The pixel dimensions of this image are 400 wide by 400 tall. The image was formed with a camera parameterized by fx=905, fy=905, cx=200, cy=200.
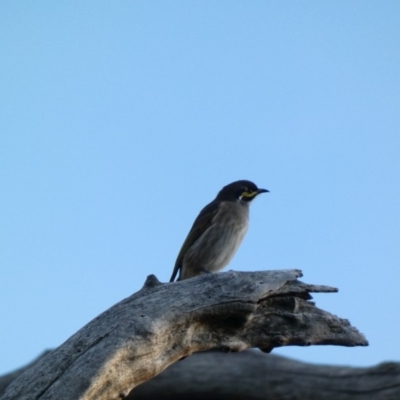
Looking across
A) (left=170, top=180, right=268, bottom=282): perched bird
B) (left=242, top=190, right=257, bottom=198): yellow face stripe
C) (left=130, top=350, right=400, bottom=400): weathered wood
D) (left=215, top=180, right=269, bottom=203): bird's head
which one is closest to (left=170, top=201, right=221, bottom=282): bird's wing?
(left=170, top=180, right=268, bottom=282): perched bird

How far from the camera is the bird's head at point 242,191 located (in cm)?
1002

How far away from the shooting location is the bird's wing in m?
9.43

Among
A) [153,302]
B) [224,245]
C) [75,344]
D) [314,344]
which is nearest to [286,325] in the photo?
[314,344]

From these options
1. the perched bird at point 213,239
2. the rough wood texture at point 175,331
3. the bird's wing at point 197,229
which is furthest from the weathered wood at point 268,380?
the bird's wing at point 197,229

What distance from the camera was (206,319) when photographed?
16.5 ft

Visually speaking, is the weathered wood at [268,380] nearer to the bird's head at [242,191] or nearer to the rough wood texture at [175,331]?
the rough wood texture at [175,331]

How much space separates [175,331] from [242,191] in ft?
17.2

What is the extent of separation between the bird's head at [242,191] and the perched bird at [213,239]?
0.53 feet

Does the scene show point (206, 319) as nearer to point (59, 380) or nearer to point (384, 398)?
point (59, 380)

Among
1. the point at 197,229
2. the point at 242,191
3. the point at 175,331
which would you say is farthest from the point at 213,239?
the point at 175,331

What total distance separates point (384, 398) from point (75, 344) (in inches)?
85.5

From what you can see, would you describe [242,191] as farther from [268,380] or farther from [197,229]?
[268,380]

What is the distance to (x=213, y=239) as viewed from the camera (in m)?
9.32

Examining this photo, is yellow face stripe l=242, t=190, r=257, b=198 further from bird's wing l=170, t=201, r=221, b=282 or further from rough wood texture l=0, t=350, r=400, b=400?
rough wood texture l=0, t=350, r=400, b=400
